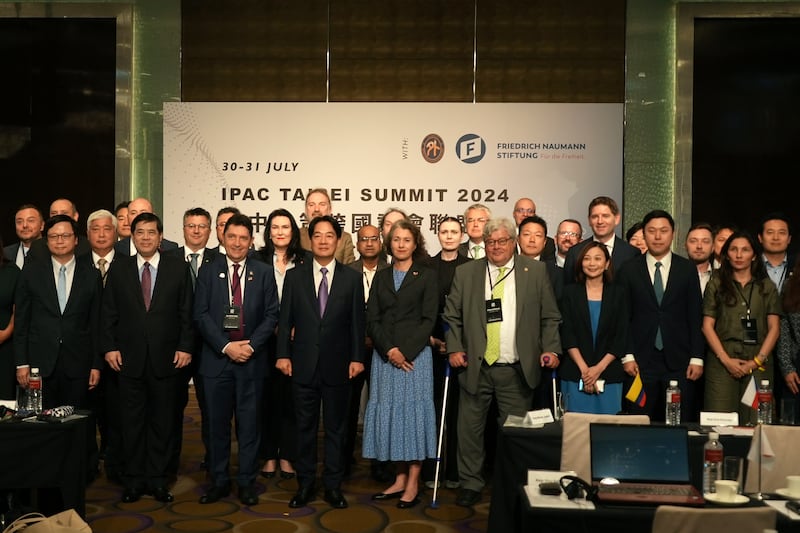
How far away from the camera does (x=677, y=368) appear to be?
16.1 ft

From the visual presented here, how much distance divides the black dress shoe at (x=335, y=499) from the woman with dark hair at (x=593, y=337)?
1.29 m

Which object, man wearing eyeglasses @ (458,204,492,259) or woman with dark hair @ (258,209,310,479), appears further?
man wearing eyeglasses @ (458,204,492,259)

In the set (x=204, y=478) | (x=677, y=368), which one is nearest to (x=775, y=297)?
(x=677, y=368)

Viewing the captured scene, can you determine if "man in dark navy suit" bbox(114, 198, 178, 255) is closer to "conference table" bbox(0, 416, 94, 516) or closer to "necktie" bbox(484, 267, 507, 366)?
"conference table" bbox(0, 416, 94, 516)

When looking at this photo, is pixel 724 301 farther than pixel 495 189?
No

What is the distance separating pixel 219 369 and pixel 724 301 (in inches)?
112

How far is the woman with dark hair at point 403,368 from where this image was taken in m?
4.70

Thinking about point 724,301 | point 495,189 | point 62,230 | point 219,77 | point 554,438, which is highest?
point 219,77

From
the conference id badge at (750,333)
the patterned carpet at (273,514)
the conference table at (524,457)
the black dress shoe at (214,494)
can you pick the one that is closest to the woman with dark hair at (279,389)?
the patterned carpet at (273,514)

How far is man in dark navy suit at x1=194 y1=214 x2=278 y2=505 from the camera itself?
4715 millimetres

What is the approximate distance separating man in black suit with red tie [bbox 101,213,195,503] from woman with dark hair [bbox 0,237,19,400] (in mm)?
591

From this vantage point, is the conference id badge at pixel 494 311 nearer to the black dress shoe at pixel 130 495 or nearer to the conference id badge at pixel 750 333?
the conference id badge at pixel 750 333

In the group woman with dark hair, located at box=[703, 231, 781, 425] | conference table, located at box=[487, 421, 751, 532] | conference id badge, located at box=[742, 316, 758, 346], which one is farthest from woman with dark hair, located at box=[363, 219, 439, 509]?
conference id badge, located at box=[742, 316, 758, 346]

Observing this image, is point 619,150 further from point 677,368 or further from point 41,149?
point 41,149
